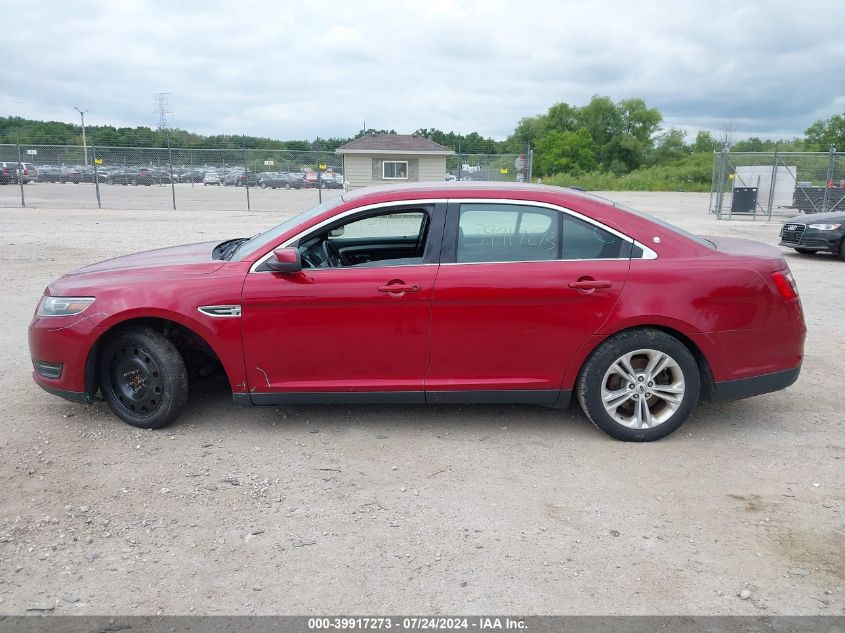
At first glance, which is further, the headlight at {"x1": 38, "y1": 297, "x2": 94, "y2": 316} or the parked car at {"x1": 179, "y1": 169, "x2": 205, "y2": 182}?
the parked car at {"x1": 179, "y1": 169, "x2": 205, "y2": 182}

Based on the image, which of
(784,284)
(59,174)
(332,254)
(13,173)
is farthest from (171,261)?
(13,173)

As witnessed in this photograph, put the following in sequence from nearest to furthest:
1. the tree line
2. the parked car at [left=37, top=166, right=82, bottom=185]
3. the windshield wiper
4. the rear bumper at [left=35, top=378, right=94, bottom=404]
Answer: the rear bumper at [left=35, top=378, right=94, bottom=404], the windshield wiper, the parked car at [left=37, top=166, right=82, bottom=185], the tree line

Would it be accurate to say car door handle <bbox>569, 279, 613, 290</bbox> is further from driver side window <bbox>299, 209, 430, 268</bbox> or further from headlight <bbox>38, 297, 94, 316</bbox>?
headlight <bbox>38, 297, 94, 316</bbox>

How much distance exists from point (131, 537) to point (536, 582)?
195 centimetres

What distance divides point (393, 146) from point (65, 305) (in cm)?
3022

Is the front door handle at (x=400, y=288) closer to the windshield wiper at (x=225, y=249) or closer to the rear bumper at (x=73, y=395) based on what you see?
the windshield wiper at (x=225, y=249)

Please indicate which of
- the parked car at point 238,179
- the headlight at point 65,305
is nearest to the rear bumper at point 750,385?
the headlight at point 65,305

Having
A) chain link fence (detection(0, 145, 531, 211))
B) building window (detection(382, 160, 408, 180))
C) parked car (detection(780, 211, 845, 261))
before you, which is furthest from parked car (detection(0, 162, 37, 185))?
parked car (detection(780, 211, 845, 261))

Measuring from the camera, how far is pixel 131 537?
329 cm

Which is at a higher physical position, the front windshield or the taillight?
the front windshield

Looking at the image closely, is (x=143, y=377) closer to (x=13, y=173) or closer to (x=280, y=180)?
(x=280, y=180)

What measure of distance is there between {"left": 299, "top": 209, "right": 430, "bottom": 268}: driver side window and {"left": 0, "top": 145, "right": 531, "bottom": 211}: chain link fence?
21742 millimetres

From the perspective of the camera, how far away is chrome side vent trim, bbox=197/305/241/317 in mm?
4238

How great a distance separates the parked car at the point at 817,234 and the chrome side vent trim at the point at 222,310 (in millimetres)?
12361
